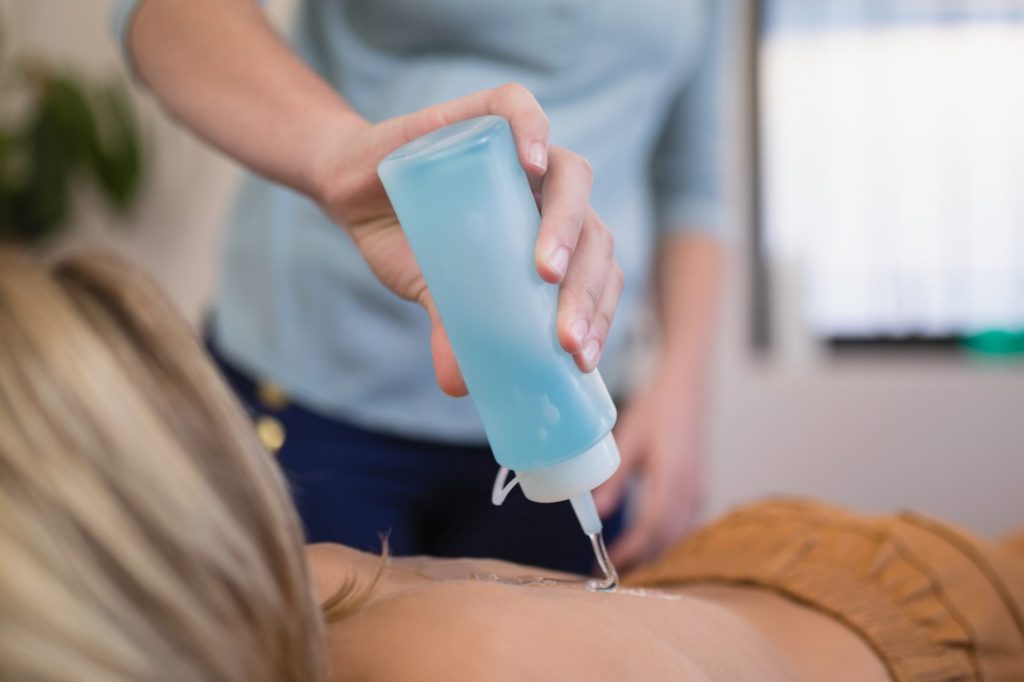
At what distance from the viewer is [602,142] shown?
36.0 inches

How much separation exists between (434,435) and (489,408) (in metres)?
0.40

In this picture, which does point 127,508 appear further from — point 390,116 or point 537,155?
point 390,116

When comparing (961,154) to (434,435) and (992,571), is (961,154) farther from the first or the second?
(434,435)

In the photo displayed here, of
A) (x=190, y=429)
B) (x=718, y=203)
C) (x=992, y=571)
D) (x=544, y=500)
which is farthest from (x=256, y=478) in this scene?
(x=718, y=203)

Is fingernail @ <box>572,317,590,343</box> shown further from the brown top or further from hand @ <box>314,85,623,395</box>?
the brown top

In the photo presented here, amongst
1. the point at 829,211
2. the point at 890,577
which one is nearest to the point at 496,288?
the point at 890,577

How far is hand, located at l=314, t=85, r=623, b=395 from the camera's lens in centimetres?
49

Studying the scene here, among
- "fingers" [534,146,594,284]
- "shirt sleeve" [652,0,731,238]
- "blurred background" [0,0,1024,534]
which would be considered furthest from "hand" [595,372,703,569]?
"blurred background" [0,0,1024,534]

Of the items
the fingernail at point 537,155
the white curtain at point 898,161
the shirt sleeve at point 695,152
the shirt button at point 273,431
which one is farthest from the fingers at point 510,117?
the white curtain at point 898,161

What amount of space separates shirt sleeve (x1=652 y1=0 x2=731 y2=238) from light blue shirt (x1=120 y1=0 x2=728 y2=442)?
0.34 ft

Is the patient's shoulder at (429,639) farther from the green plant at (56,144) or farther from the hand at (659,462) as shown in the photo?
the green plant at (56,144)

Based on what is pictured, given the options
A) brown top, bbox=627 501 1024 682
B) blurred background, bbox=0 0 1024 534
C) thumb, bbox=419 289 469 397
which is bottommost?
blurred background, bbox=0 0 1024 534

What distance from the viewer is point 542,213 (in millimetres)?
499

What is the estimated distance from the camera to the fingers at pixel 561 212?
1.57 feet
